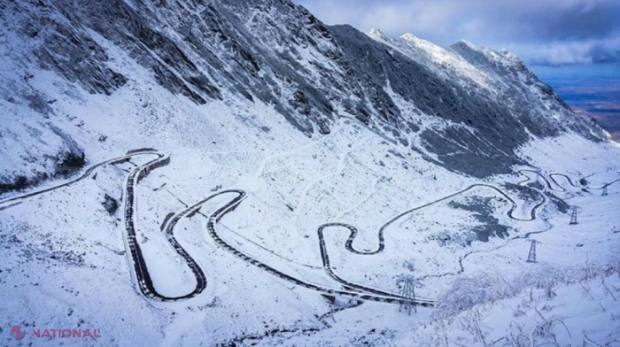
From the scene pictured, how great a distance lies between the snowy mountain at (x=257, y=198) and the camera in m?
17.4

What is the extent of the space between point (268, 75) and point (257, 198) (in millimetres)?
36938

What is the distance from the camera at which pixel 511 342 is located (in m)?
7.17

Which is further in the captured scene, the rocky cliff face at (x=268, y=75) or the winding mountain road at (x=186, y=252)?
the rocky cliff face at (x=268, y=75)

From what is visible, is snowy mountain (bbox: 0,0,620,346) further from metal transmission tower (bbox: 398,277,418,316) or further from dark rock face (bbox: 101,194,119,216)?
metal transmission tower (bbox: 398,277,418,316)

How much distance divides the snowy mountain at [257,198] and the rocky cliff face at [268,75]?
0.35 m

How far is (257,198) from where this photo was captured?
42.2 m

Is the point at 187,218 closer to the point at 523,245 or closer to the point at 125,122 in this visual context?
the point at 125,122

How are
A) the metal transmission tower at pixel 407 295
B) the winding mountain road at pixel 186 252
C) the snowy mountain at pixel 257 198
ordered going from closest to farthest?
the snowy mountain at pixel 257 198 → the winding mountain road at pixel 186 252 → the metal transmission tower at pixel 407 295

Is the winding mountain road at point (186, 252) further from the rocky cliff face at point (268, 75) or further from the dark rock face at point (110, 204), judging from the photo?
the rocky cliff face at point (268, 75)

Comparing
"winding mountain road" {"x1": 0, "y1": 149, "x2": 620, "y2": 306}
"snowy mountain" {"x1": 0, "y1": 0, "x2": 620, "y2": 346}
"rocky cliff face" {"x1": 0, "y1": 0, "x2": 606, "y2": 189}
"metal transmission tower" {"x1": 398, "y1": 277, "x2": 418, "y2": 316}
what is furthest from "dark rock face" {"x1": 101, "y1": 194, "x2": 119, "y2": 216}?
"metal transmission tower" {"x1": 398, "y1": 277, "x2": 418, "y2": 316}

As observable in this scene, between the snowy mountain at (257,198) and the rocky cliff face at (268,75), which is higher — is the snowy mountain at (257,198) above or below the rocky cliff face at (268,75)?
below

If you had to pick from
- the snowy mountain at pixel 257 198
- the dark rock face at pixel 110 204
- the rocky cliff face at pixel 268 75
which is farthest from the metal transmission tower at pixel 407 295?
the rocky cliff face at pixel 268 75

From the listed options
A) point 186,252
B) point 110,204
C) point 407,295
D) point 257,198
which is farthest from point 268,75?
point 407,295

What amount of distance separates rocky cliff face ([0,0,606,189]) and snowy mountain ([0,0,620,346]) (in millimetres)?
354
